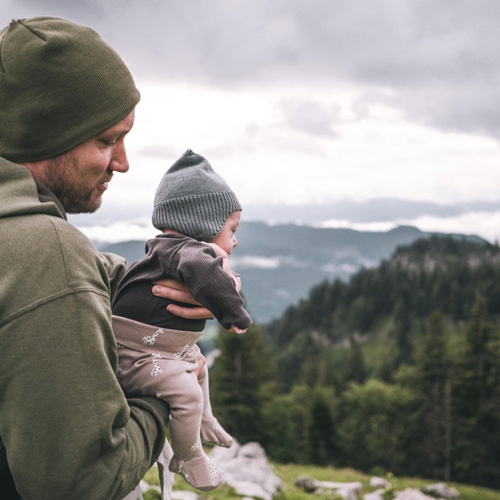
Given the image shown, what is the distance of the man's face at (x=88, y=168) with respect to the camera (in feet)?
8.23

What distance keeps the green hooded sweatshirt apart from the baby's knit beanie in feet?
5.14

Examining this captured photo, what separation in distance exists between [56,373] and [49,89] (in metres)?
1.19

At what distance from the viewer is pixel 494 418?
5678 centimetres

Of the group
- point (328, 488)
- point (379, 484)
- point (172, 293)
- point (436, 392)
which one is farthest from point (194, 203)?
point (436, 392)

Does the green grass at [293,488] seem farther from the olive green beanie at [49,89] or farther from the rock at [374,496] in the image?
the olive green beanie at [49,89]

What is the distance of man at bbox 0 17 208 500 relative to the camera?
1956mm

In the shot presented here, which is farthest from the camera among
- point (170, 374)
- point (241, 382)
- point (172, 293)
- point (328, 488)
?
point (241, 382)

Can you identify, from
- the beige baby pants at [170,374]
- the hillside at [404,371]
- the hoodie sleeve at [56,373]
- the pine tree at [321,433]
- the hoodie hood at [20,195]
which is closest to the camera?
the hoodie sleeve at [56,373]

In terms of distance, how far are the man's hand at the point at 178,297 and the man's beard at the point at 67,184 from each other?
775mm

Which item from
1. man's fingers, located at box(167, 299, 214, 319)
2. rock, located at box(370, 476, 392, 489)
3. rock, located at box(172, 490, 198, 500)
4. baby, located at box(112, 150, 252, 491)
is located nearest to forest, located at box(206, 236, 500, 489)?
rock, located at box(370, 476, 392, 489)

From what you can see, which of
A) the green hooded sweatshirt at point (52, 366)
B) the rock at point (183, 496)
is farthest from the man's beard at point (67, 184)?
the rock at point (183, 496)

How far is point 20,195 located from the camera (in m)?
2.21

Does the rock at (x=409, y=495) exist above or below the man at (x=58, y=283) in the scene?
below

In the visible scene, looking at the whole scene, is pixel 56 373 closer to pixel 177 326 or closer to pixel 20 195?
pixel 20 195
